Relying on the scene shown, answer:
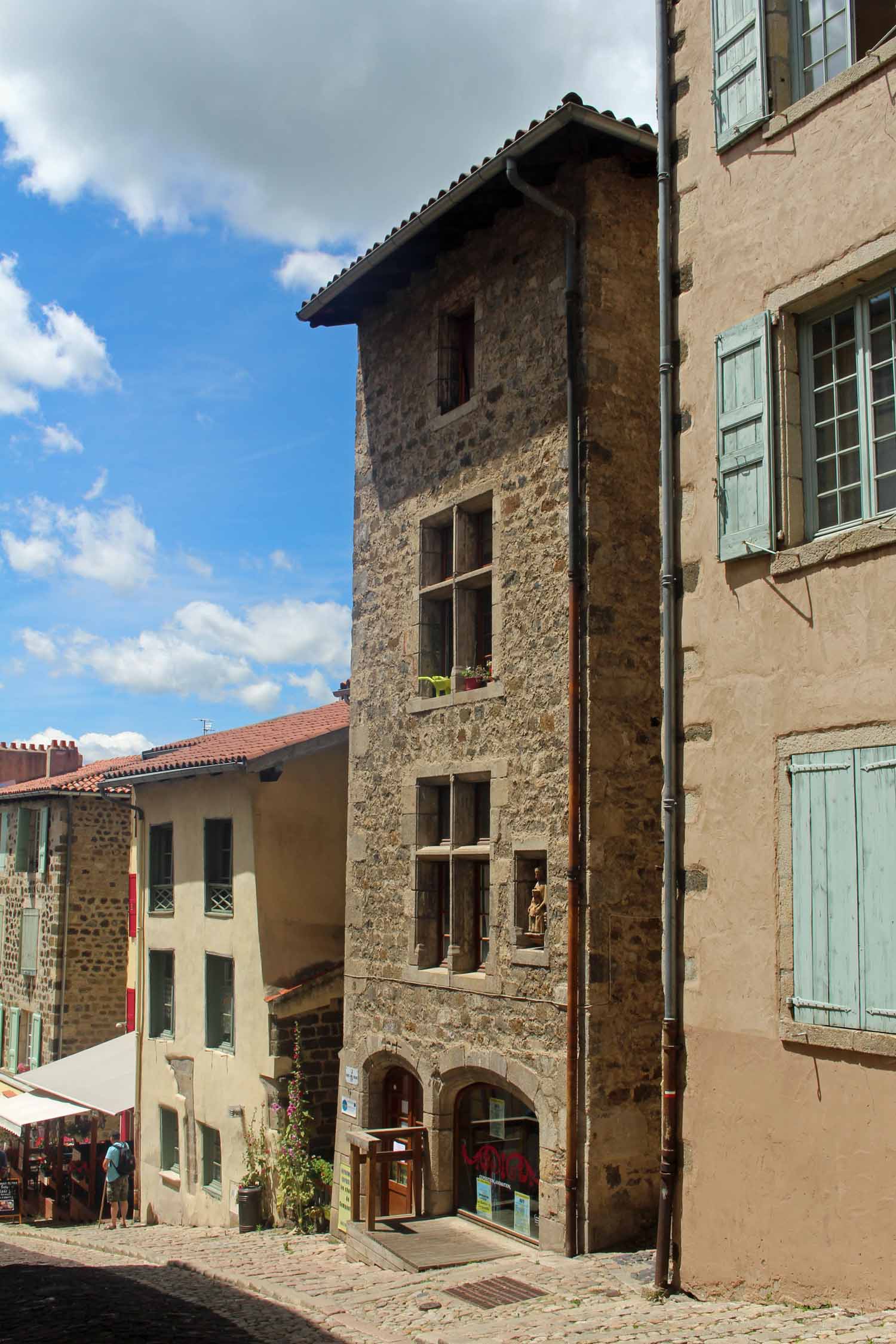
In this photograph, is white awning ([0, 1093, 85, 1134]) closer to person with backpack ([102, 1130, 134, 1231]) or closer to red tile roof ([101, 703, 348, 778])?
person with backpack ([102, 1130, 134, 1231])

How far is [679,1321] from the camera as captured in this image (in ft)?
21.4

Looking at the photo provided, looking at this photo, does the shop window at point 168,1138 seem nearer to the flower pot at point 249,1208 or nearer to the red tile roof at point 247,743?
the flower pot at point 249,1208

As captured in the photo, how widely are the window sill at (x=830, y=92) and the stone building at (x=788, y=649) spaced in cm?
1

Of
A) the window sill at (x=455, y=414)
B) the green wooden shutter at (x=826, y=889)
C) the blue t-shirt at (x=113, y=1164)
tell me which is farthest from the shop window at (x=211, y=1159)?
the green wooden shutter at (x=826, y=889)

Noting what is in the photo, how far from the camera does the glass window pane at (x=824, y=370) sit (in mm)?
6641

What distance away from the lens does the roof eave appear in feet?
32.5

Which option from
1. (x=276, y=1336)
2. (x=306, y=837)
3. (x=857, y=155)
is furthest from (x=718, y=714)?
(x=306, y=837)

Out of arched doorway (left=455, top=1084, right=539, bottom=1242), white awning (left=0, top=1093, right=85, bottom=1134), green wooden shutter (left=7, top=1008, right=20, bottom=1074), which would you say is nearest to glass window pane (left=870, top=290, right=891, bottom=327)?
arched doorway (left=455, top=1084, right=539, bottom=1242)

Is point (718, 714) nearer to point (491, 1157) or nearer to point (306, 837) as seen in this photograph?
point (491, 1157)

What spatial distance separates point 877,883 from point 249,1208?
1026cm

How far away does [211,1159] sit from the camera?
15.6 metres

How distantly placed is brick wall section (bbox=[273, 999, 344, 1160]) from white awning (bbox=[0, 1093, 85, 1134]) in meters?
5.20

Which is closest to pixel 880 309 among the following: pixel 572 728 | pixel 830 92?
pixel 830 92

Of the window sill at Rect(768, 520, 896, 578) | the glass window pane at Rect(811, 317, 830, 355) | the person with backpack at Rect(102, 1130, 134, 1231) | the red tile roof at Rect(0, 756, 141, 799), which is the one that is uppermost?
the glass window pane at Rect(811, 317, 830, 355)
